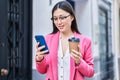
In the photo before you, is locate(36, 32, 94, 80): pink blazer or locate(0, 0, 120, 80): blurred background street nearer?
locate(36, 32, 94, 80): pink blazer

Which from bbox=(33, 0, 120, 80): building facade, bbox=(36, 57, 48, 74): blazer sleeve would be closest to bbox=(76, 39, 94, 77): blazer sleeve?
bbox=(36, 57, 48, 74): blazer sleeve

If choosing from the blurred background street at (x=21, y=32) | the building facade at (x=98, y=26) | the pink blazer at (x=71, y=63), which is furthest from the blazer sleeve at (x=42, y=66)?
the building facade at (x=98, y=26)

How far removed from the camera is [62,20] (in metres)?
2.28

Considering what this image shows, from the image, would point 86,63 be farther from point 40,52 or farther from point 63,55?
point 40,52

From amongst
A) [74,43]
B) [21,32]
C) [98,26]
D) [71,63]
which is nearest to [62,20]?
[74,43]

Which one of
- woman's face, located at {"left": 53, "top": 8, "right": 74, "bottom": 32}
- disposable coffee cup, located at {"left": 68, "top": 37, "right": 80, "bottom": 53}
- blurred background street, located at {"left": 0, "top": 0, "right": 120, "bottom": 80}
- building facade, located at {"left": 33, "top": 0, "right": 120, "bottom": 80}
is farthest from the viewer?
building facade, located at {"left": 33, "top": 0, "right": 120, "bottom": 80}

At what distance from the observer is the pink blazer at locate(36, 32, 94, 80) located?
226 centimetres

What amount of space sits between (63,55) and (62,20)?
0.89 ft

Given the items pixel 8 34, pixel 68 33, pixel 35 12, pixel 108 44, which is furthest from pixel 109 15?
pixel 68 33

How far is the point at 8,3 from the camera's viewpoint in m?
3.63

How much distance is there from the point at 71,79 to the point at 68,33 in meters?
0.36

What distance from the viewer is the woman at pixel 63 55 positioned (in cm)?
225

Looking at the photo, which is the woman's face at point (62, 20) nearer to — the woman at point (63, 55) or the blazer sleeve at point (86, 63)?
the woman at point (63, 55)

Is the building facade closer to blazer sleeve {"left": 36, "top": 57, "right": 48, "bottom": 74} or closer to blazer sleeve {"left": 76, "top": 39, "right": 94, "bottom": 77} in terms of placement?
blazer sleeve {"left": 36, "top": 57, "right": 48, "bottom": 74}
